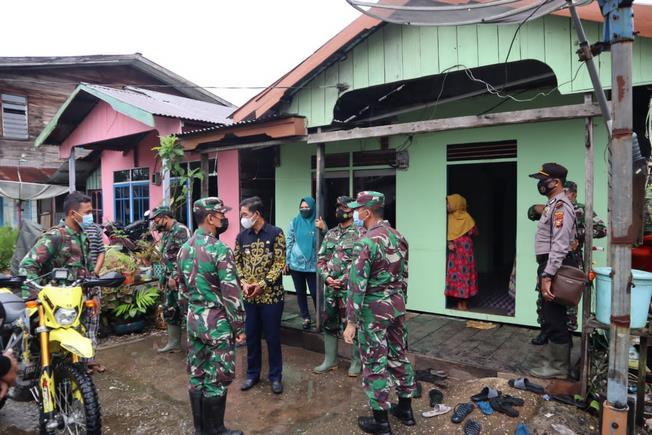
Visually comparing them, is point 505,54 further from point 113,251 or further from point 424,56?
point 113,251

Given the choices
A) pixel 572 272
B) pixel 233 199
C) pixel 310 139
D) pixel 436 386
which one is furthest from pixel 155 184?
pixel 572 272

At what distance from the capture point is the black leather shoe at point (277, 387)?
4.06m

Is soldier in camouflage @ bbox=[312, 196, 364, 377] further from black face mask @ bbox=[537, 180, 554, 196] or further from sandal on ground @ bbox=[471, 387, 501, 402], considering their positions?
black face mask @ bbox=[537, 180, 554, 196]

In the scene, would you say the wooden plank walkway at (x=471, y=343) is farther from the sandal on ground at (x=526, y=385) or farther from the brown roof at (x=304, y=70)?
the brown roof at (x=304, y=70)

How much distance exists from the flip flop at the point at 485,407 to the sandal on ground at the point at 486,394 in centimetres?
4

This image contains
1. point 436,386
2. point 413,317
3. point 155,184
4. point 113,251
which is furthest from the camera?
point 155,184

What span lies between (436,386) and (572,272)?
1.62 metres

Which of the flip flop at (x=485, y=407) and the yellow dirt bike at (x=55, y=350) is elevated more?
the yellow dirt bike at (x=55, y=350)

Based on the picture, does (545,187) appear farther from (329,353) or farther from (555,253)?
(329,353)

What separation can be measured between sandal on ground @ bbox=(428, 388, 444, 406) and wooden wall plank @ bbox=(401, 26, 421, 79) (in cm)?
328

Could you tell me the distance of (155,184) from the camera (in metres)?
9.27

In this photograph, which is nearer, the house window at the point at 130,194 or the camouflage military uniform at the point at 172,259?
the camouflage military uniform at the point at 172,259

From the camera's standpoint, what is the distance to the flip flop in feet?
11.2

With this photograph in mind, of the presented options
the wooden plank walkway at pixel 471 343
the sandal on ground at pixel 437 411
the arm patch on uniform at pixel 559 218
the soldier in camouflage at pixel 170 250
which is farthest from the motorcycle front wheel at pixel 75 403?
the arm patch on uniform at pixel 559 218
